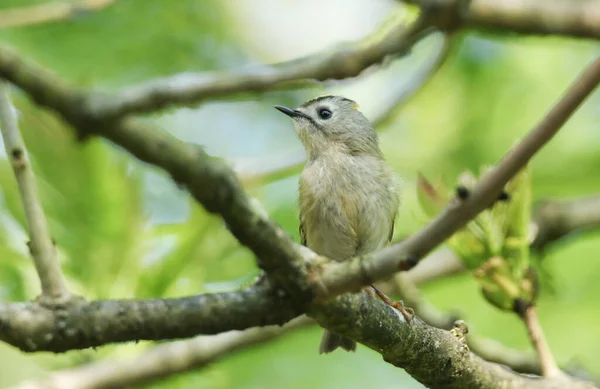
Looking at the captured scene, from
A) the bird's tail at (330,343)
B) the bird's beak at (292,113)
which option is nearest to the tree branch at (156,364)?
the bird's tail at (330,343)

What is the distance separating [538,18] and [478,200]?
279cm

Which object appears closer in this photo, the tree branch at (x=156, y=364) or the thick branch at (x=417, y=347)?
the thick branch at (x=417, y=347)

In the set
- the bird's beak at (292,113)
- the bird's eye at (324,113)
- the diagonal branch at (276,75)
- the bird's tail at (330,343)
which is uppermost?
the bird's eye at (324,113)

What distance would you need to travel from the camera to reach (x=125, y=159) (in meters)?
4.46

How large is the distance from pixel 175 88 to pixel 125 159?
2423mm

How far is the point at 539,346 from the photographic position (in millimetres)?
3533

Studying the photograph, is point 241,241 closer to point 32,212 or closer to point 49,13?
point 32,212

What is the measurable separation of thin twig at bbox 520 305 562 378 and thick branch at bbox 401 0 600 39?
1.60 meters

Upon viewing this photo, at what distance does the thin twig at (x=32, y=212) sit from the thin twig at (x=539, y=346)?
2124mm

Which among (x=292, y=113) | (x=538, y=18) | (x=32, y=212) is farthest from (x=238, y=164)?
(x=32, y=212)

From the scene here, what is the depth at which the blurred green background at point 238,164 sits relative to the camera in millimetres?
4230

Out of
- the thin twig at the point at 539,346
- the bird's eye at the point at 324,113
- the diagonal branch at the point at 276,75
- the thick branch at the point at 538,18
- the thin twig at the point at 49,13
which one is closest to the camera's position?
the diagonal branch at the point at 276,75

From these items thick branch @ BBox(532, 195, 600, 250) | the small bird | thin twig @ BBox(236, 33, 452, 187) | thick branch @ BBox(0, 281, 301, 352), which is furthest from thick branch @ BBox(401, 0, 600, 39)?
thick branch @ BBox(0, 281, 301, 352)

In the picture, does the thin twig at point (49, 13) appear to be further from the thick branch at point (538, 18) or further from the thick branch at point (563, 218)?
the thick branch at point (563, 218)
